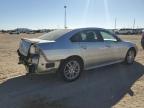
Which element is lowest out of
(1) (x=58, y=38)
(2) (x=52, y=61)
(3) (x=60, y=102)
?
(3) (x=60, y=102)

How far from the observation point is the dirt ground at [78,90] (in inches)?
218

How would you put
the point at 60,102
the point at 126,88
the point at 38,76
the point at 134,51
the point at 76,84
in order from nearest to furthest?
the point at 60,102, the point at 126,88, the point at 76,84, the point at 38,76, the point at 134,51

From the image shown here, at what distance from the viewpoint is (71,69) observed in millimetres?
7258

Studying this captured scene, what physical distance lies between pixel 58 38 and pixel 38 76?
164 cm

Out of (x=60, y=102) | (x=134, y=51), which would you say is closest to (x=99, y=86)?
(x=60, y=102)

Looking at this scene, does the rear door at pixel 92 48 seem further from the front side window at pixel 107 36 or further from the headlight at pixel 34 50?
the headlight at pixel 34 50

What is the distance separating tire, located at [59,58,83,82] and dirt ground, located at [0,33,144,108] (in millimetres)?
185

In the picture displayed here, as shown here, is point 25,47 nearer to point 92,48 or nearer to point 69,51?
point 69,51

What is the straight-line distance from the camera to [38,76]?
802cm

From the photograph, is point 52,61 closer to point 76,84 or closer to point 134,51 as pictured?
point 76,84

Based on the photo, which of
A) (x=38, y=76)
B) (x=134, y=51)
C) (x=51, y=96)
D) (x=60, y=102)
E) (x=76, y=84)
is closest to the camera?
(x=60, y=102)

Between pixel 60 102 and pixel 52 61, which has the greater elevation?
pixel 52 61

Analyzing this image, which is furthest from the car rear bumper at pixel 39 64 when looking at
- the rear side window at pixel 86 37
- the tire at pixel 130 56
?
the tire at pixel 130 56

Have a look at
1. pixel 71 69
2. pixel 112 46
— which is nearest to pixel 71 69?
pixel 71 69
